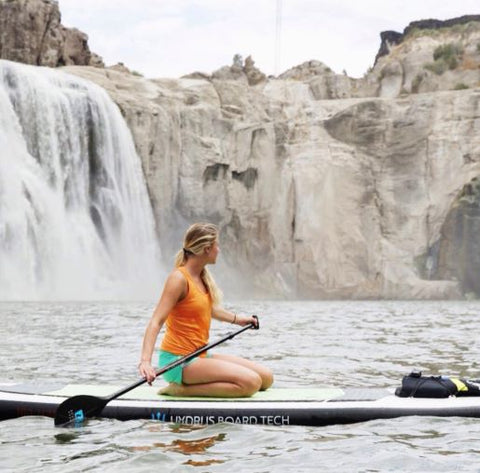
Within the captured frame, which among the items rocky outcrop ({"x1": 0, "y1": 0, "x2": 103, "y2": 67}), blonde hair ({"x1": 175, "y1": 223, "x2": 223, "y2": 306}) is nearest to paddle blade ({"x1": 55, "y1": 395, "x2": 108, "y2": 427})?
blonde hair ({"x1": 175, "y1": 223, "x2": 223, "y2": 306})

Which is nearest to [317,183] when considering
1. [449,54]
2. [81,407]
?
[449,54]

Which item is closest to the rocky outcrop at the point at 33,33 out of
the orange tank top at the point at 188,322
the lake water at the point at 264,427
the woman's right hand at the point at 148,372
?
the lake water at the point at 264,427

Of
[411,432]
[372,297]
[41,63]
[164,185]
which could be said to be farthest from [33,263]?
[411,432]

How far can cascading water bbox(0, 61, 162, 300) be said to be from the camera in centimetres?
3045

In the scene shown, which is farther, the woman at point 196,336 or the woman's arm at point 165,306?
the woman at point 196,336

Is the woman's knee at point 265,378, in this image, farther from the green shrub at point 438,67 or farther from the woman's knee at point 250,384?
the green shrub at point 438,67

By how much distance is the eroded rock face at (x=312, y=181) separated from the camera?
39.8 m

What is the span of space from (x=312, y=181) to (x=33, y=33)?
14.9 metres

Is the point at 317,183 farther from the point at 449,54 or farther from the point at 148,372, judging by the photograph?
the point at 148,372

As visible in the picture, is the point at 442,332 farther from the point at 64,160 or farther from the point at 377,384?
the point at 64,160

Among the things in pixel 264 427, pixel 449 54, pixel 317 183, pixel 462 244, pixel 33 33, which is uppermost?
pixel 449 54

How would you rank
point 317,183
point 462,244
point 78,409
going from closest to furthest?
point 78,409
point 462,244
point 317,183

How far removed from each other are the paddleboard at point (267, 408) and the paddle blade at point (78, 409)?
3.3 inches

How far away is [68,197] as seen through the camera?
3362 cm
